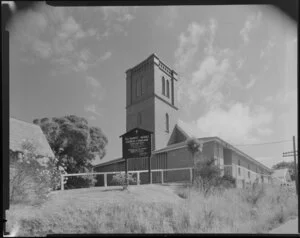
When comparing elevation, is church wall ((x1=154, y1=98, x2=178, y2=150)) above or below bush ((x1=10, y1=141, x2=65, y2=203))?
above

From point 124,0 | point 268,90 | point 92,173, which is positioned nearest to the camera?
point 124,0

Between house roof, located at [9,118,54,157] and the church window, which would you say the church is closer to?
the church window

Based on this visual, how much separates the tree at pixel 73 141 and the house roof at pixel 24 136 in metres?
0.17

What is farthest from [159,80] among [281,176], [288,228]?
[288,228]

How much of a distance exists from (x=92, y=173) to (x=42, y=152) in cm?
113

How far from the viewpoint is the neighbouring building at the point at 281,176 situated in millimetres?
6977

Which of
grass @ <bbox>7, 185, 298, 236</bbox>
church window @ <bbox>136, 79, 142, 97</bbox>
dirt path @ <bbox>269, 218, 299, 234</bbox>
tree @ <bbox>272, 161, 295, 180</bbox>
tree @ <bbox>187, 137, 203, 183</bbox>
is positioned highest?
church window @ <bbox>136, 79, 142, 97</bbox>

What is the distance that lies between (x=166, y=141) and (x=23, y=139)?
2.96 meters

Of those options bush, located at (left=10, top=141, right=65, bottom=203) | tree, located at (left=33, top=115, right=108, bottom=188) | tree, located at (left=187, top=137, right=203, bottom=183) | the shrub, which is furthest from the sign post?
the shrub

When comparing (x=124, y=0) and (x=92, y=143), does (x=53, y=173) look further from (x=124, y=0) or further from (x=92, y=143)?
(x=124, y=0)

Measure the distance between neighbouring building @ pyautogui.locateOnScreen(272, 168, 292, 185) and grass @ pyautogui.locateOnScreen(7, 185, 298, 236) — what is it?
375 mm

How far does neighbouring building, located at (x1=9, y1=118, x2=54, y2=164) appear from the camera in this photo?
657 centimetres

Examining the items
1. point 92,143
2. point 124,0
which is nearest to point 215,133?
point 92,143

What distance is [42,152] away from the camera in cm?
676
